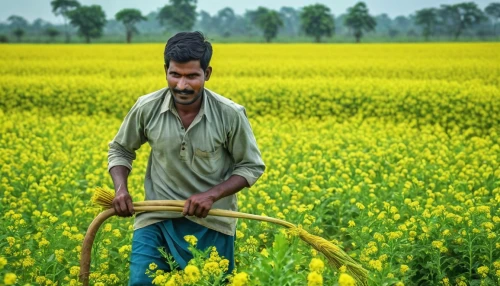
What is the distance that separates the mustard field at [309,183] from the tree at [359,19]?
169ft

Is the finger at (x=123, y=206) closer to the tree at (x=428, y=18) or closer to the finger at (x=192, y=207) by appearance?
the finger at (x=192, y=207)

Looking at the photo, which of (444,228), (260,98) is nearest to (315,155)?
(444,228)

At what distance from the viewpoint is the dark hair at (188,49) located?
2.88 meters

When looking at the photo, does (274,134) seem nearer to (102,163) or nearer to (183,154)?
(102,163)

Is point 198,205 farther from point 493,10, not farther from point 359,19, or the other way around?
point 493,10

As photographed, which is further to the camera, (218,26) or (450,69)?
(218,26)

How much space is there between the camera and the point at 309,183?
21.7ft

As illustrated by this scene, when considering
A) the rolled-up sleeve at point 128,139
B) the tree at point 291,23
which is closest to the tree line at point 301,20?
the tree at point 291,23

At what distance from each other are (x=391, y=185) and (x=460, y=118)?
6.48 m

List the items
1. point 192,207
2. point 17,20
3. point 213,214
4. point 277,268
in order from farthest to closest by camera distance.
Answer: point 17,20 → point 213,214 → point 192,207 → point 277,268

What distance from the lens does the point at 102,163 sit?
7.56m

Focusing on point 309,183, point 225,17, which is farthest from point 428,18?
point 309,183

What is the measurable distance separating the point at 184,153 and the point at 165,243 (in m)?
0.47

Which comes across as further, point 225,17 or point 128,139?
point 225,17
